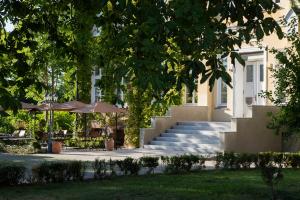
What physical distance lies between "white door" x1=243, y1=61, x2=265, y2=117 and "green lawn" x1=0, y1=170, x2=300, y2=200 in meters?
10.5

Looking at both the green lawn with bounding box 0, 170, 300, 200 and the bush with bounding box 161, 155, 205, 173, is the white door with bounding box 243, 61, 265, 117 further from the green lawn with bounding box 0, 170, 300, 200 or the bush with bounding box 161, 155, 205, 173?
the green lawn with bounding box 0, 170, 300, 200

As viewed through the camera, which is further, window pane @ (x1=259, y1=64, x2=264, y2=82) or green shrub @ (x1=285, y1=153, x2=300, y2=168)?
window pane @ (x1=259, y1=64, x2=264, y2=82)

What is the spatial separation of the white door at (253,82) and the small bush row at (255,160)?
731 centimetres

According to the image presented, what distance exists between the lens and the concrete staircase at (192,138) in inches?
896

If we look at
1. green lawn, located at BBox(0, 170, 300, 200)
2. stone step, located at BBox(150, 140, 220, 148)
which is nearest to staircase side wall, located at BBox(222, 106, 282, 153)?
stone step, located at BBox(150, 140, 220, 148)

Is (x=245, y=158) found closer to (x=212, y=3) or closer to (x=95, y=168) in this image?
(x=95, y=168)

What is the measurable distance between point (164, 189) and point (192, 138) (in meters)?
11.9

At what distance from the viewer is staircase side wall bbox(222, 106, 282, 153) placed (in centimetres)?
2188

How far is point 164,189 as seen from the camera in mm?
12219

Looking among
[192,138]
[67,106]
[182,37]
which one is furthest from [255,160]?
[67,106]

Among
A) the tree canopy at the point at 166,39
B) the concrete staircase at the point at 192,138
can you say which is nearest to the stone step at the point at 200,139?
the concrete staircase at the point at 192,138

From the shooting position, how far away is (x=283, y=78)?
42.1 feet

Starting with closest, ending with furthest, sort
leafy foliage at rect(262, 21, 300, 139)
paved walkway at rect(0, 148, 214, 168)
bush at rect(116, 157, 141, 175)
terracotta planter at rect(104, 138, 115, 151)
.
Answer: leafy foliage at rect(262, 21, 300, 139)
bush at rect(116, 157, 141, 175)
paved walkway at rect(0, 148, 214, 168)
terracotta planter at rect(104, 138, 115, 151)

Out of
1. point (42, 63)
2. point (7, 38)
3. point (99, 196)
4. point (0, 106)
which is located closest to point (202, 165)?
point (99, 196)
